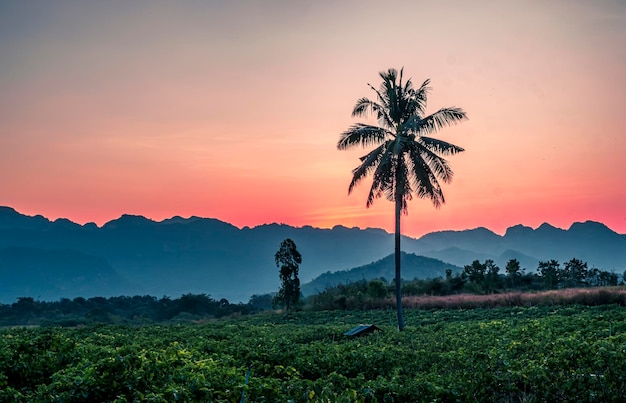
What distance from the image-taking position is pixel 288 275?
59.5 metres

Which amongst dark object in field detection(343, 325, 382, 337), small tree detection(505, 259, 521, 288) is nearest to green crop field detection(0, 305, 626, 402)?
dark object in field detection(343, 325, 382, 337)

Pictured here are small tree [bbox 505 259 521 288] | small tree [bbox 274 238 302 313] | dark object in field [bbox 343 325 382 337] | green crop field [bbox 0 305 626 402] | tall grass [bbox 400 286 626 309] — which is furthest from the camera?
small tree [bbox 505 259 521 288]

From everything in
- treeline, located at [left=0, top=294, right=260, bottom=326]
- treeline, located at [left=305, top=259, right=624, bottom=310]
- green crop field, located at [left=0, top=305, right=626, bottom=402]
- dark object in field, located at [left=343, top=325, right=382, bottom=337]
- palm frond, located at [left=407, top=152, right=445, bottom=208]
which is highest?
palm frond, located at [left=407, top=152, right=445, bottom=208]

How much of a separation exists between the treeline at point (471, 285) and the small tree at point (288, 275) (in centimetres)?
383

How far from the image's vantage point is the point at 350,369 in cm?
1511

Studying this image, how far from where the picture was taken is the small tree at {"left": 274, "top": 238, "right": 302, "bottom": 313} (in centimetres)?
5880

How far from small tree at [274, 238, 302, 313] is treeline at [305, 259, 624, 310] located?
3828mm

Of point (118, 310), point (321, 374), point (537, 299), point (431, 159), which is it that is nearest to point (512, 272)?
point (537, 299)

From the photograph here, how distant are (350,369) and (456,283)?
162 feet

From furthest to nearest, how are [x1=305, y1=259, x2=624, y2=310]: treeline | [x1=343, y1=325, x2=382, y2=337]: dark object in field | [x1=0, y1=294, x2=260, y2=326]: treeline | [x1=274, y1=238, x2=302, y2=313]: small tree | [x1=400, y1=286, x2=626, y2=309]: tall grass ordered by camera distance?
[x1=0, y1=294, x2=260, y2=326]: treeline
[x1=274, y1=238, x2=302, y2=313]: small tree
[x1=305, y1=259, x2=624, y2=310]: treeline
[x1=400, y1=286, x2=626, y2=309]: tall grass
[x1=343, y1=325, x2=382, y2=337]: dark object in field

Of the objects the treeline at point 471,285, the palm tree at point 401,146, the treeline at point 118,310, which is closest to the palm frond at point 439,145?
the palm tree at point 401,146

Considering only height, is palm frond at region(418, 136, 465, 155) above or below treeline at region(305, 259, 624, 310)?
above

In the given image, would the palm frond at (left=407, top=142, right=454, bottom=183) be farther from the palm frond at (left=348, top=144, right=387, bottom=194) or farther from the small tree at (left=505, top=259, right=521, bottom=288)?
the small tree at (left=505, top=259, right=521, bottom=288)

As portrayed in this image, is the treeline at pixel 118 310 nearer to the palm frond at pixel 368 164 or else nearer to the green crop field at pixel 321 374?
the palm frond at pixel 368 164
